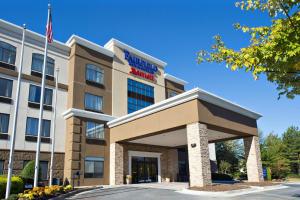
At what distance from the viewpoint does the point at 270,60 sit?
9422mm

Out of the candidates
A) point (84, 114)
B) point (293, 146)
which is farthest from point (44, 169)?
point (293, 146)

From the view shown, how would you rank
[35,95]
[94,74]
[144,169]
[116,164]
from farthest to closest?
[144,169] → [94,74] → [116,164] → [35,95]

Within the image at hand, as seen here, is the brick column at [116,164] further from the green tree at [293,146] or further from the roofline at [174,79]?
the green tree at [293,146]

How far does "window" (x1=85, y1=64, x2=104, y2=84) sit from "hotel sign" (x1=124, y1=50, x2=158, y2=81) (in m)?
4.81

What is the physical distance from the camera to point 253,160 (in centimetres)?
2466

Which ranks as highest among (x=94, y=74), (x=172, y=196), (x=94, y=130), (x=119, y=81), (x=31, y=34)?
(x=31, y=34)

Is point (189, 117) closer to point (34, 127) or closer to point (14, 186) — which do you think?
point (14, 186)

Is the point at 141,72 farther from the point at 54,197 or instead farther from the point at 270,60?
the point at 270,60

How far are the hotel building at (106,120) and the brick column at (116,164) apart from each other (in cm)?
10

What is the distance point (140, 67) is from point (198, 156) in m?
20.2

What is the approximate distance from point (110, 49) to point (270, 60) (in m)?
26.6

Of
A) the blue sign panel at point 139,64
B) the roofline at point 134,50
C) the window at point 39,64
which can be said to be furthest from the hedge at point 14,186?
the blue sign panel at point 139,64

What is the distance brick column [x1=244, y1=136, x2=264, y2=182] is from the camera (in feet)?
79.4

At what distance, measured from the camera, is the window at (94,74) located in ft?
99.7
